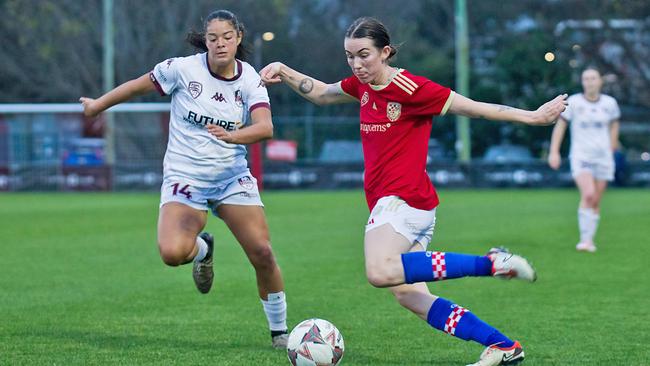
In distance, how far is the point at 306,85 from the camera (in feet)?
23.3

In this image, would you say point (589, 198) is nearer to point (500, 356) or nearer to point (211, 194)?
point (211, 194)

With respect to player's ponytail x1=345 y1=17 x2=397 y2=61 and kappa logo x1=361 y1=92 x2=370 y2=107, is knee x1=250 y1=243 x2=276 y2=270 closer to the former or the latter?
kappa logo x1=361 y1=92 x2=370 y2=107

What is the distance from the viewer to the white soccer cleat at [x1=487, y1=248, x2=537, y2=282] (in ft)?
18.9

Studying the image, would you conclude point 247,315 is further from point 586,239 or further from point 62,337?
point 586,239

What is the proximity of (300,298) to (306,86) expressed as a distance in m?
3.11

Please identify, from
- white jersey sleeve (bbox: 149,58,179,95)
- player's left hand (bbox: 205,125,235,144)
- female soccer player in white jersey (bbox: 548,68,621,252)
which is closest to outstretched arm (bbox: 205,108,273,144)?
player's left hand (bbox: 205,125,235,144)

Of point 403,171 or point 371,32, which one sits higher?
point 371,32

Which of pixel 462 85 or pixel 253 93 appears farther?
pixel 462 85

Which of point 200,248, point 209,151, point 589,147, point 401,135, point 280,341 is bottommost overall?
point 280,341

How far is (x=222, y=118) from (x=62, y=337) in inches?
74.4

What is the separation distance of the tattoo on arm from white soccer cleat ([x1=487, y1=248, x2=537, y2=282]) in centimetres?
185

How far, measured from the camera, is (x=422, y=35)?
5256 cm

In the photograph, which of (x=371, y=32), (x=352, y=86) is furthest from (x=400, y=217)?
(x=371, y=32)

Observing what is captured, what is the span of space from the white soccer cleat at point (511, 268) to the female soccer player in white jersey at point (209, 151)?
6.36ft
